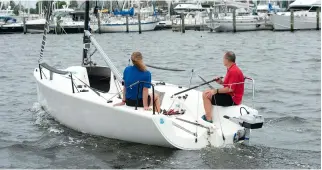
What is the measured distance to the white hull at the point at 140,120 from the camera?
8430 mm

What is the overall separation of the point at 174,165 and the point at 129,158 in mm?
814

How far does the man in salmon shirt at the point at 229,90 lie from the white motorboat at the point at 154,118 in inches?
4.3

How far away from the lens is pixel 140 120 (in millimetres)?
8469

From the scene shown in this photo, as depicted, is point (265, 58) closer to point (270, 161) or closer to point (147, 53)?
point (147, 53)

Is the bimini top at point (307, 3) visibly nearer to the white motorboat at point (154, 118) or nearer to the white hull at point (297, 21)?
the white hull at point (297, 21)

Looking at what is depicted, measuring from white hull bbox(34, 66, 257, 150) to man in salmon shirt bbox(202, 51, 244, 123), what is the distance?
108mm

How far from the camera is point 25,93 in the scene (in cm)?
1620

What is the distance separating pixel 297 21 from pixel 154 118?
40.7m

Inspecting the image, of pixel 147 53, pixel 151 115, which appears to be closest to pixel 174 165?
pixel 151 115

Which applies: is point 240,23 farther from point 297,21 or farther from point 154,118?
point 154,118

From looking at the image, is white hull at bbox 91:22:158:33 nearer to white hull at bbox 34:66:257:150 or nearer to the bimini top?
the bimini top

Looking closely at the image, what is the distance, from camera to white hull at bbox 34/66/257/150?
843 cm

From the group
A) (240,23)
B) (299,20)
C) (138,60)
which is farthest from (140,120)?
(240,23)

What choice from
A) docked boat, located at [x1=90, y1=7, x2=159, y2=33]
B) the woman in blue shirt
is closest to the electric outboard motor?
the woman in blue shirt
